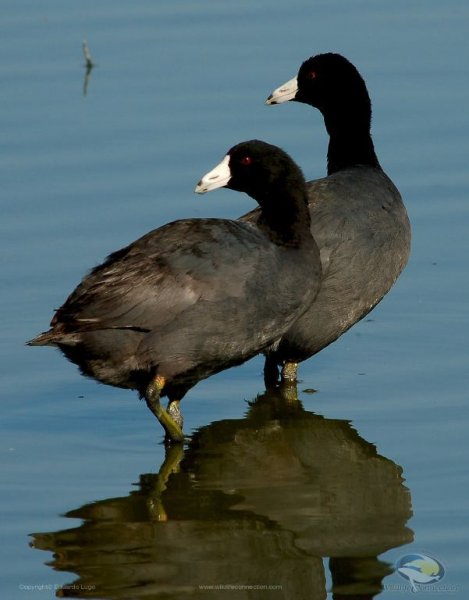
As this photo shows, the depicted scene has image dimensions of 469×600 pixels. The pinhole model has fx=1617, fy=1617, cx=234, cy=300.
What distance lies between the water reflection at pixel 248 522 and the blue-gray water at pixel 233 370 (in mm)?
13

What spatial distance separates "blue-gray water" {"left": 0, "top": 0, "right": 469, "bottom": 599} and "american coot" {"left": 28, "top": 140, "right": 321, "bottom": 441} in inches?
16.6

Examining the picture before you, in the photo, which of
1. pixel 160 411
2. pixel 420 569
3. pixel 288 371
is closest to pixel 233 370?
pixel 288 371

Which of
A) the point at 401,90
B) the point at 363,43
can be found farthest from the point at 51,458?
A: the point at 363,43

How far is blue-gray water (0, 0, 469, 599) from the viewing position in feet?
20.0

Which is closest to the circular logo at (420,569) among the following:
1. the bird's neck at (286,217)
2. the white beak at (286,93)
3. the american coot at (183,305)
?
the american coot at (183,305)

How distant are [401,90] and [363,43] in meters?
0.95

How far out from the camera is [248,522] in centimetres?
637

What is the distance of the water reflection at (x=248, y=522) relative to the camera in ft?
19.0

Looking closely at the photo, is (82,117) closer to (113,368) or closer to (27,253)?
(27,253)

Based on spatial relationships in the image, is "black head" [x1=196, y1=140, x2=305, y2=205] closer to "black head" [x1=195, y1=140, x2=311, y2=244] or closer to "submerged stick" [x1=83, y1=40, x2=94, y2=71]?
"black head" [x1=195, y1=140, x2=311, y2=244]

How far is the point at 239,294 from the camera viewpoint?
6980mm

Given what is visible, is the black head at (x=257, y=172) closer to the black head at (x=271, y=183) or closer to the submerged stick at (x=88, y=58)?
the black head at (x=271, y=183)

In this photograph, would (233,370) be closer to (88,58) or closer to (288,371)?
(288,371)

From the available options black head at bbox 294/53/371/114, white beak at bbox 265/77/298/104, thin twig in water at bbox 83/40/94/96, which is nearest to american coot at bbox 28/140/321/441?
black head at bbox 294/53/371/114
